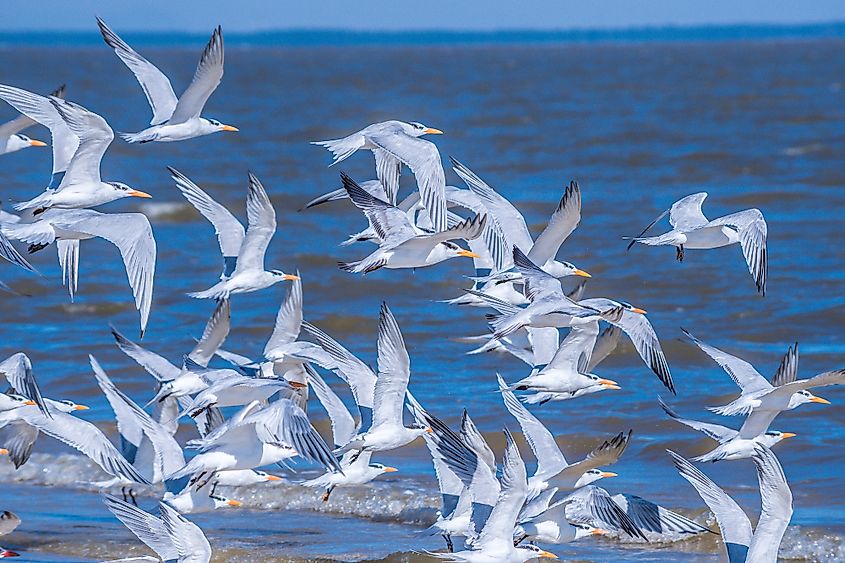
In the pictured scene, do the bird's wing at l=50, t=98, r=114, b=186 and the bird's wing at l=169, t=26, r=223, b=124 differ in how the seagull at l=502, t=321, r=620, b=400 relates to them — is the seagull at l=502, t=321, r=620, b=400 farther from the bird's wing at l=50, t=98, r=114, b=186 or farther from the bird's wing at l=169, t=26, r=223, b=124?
the bird's wing at l=50, t=98, r=114, b=186

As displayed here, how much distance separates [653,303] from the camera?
54.7 feet

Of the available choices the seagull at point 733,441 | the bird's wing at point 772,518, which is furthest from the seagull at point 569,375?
the bird's wing at point 772,518

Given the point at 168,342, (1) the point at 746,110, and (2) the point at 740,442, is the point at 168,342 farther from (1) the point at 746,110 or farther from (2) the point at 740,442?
(1) the point at 746,110

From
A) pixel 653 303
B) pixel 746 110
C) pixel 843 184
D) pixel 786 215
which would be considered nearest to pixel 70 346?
pixel 653 303

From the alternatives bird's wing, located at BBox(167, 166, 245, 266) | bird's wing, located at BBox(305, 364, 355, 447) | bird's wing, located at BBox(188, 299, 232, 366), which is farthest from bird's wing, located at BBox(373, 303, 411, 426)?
bird's wing, located at BBox(167, 166, 245, 266)

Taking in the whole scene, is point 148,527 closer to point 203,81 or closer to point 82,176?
point 82,176

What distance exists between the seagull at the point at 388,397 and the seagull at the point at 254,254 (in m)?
1.37

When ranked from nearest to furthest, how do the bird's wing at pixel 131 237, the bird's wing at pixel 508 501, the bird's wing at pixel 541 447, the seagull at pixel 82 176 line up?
the bird's wing at pixel 508 501
the bird's wing at pixel 541 447
the bird's wing at pixel 131 237
the seagull at pixel 82 176

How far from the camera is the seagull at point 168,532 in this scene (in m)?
7.19

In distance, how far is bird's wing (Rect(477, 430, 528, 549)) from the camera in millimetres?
7117

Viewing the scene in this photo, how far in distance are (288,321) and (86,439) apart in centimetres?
148

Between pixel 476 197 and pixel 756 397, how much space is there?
2666 millimetres

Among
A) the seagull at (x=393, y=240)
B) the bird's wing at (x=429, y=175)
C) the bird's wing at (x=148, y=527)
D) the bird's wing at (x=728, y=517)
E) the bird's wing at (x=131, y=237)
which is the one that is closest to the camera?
the bird's wing at (x=148, y=527)

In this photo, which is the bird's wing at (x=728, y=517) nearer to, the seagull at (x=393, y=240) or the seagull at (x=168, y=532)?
the seagull at (x=393, y=240)
